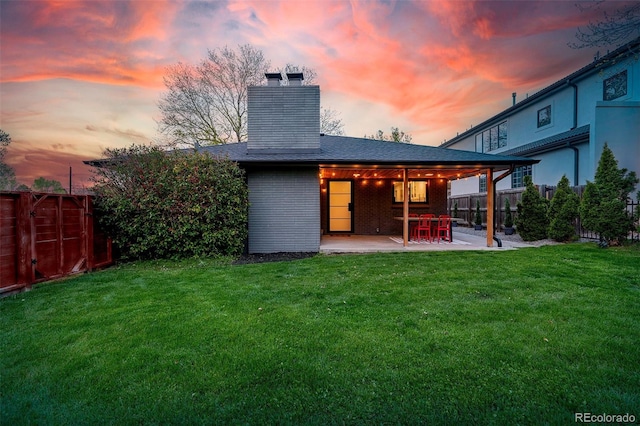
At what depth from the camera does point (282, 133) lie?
30.9 feet

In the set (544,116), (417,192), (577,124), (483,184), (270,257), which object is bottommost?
(270,257)

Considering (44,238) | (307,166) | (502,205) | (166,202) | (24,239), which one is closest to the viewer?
(24,239)

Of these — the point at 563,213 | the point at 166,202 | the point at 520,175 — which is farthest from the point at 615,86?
the point at 166,202

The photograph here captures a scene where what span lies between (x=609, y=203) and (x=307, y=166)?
26.6 feet

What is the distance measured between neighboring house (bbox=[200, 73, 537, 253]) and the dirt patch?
0.42 meters

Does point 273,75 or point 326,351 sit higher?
point 273,75

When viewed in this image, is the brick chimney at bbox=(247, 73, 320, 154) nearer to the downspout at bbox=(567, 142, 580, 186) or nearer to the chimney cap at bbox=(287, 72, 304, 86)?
the chimney cap at bbox=(287, 72, 304, 86)

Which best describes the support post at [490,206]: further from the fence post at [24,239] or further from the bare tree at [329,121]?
the bare tree at [329,121]

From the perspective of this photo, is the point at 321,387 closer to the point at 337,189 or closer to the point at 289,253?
the point at 289,253

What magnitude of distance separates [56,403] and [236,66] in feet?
68.6

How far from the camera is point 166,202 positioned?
7.09 m

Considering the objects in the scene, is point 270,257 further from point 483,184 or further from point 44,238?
point 483,184

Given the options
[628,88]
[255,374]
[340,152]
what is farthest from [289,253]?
[628,88]

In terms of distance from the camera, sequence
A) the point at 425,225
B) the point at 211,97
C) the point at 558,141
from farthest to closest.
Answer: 1. the point at 211,97
2. the point at 558,141
3. the point at 425,225
